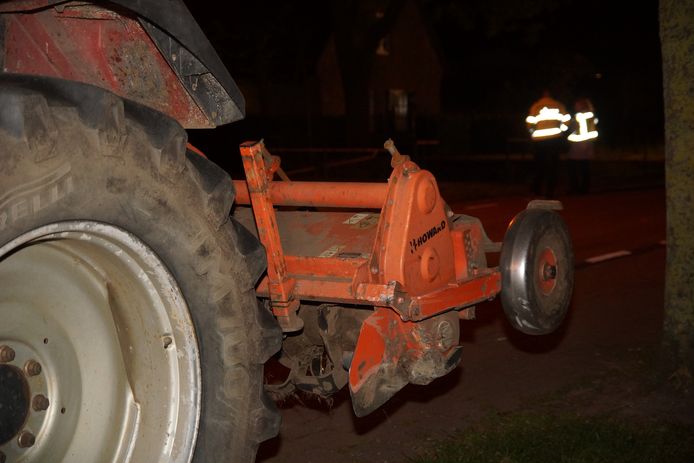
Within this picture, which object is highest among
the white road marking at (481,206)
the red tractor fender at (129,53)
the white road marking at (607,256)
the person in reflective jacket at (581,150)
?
the red tractor fender at (129,53)

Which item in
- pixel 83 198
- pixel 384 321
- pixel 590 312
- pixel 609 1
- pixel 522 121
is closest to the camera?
pixel 83 198

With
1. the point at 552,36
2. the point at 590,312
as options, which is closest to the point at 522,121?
the point at 552,36

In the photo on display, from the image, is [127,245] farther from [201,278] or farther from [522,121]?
[522,121]

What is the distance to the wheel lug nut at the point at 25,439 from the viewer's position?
2.46 meters

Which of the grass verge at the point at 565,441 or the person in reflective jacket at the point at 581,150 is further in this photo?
the person in reflective jacket at the point at 581,150

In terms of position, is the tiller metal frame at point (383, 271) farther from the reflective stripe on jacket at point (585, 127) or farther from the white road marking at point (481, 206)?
the reflective stripe on jacket at point (585, 127)

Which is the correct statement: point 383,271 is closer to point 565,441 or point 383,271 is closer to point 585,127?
point 565,441

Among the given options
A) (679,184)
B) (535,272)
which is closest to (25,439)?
(535,272)

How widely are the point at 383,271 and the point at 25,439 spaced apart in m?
1.60

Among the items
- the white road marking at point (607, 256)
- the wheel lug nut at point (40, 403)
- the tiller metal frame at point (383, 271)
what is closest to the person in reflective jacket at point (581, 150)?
the white road marking at point (607, 256)

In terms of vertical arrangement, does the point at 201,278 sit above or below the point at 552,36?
below

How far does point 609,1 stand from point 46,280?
44.7 m

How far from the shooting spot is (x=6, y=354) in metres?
Result: 2.42

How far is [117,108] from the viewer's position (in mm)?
2363
